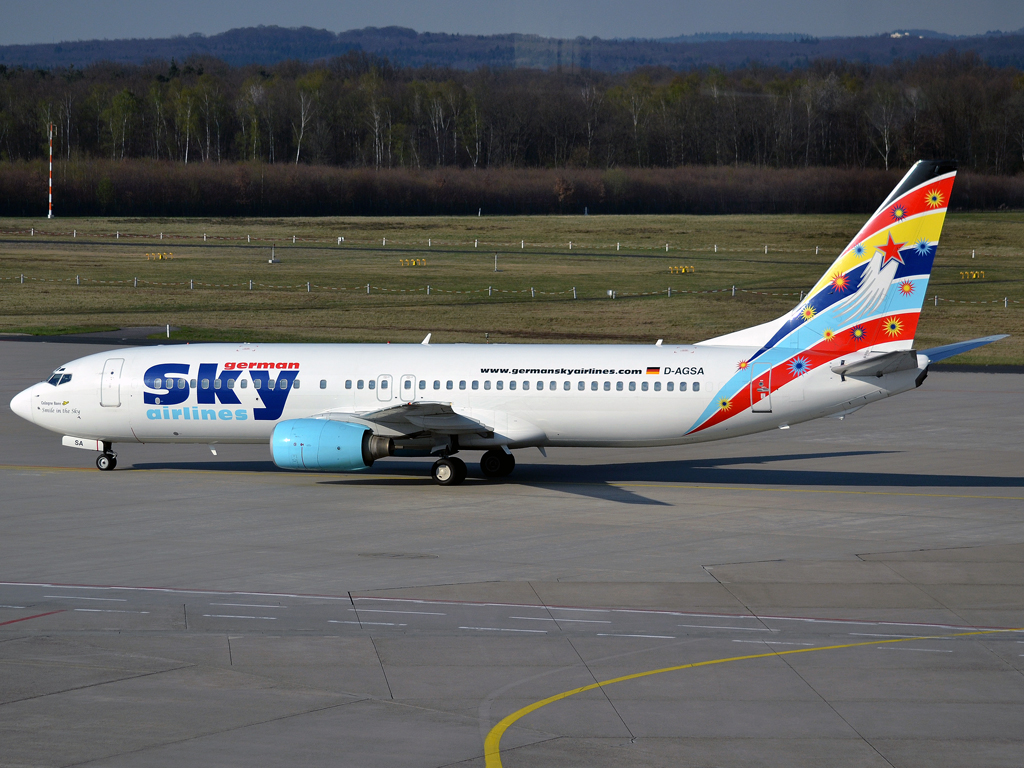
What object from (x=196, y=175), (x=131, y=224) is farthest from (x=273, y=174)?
(x=131, y=224)

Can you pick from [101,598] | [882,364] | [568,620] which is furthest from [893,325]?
[101,598]


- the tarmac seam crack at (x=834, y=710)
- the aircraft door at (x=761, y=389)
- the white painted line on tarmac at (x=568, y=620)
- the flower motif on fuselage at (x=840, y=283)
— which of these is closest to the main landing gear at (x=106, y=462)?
the aircraft door at (x=761, y=389)

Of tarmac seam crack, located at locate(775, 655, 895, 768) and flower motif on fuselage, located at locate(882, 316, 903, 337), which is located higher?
flower motif on fuselage, located at locate(882, 316, 903, 337)

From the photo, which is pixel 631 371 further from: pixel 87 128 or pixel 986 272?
pixel 87 128

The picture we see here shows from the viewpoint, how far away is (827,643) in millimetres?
19297

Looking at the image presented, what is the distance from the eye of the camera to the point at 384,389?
1340 inches

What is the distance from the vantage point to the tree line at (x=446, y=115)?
367 ft

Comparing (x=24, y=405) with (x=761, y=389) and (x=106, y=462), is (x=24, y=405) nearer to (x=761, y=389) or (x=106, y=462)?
(x=106, y=462)

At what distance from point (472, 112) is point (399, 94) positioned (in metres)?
18.8

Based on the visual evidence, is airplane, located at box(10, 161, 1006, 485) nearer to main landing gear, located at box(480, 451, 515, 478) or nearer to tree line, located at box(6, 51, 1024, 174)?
main landing gear, located at box(480, 451, 515, 478)

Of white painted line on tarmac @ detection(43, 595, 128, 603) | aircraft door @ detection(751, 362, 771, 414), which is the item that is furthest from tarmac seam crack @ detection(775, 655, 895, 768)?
aircraft door @ detection(751, 362, 771, 414)

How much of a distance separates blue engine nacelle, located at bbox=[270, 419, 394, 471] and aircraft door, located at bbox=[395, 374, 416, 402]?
7.29 ft

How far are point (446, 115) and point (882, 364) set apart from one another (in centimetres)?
14302

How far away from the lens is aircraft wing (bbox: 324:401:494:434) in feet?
107
